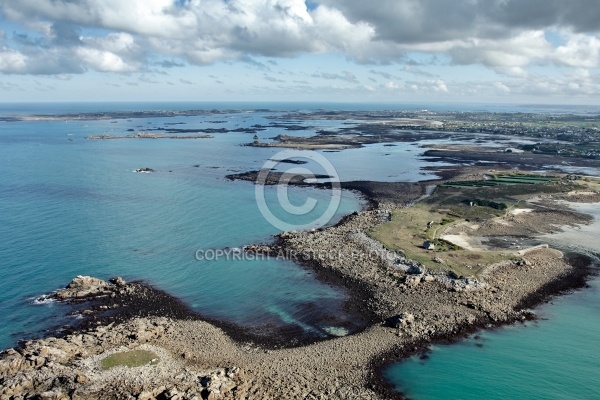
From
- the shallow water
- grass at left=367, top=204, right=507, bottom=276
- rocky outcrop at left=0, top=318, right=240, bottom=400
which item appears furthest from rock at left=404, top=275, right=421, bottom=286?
rocky outcrop at left=0, top=318, right=240, bottom=400

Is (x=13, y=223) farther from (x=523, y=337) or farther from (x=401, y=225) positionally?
(x=523, y=337)

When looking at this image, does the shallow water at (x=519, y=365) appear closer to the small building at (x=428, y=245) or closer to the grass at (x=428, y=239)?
the grass at (x=428, y=239)

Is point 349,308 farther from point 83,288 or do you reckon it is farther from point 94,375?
point 83,288

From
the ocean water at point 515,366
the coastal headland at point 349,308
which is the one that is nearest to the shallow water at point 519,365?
the ocean water at point 515,366

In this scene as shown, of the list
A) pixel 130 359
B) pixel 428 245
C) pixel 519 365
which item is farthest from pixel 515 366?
pixel 130 359

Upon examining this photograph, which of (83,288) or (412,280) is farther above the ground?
(412,280)

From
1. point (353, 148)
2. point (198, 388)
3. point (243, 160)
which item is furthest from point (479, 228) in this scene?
point (353, 148)
